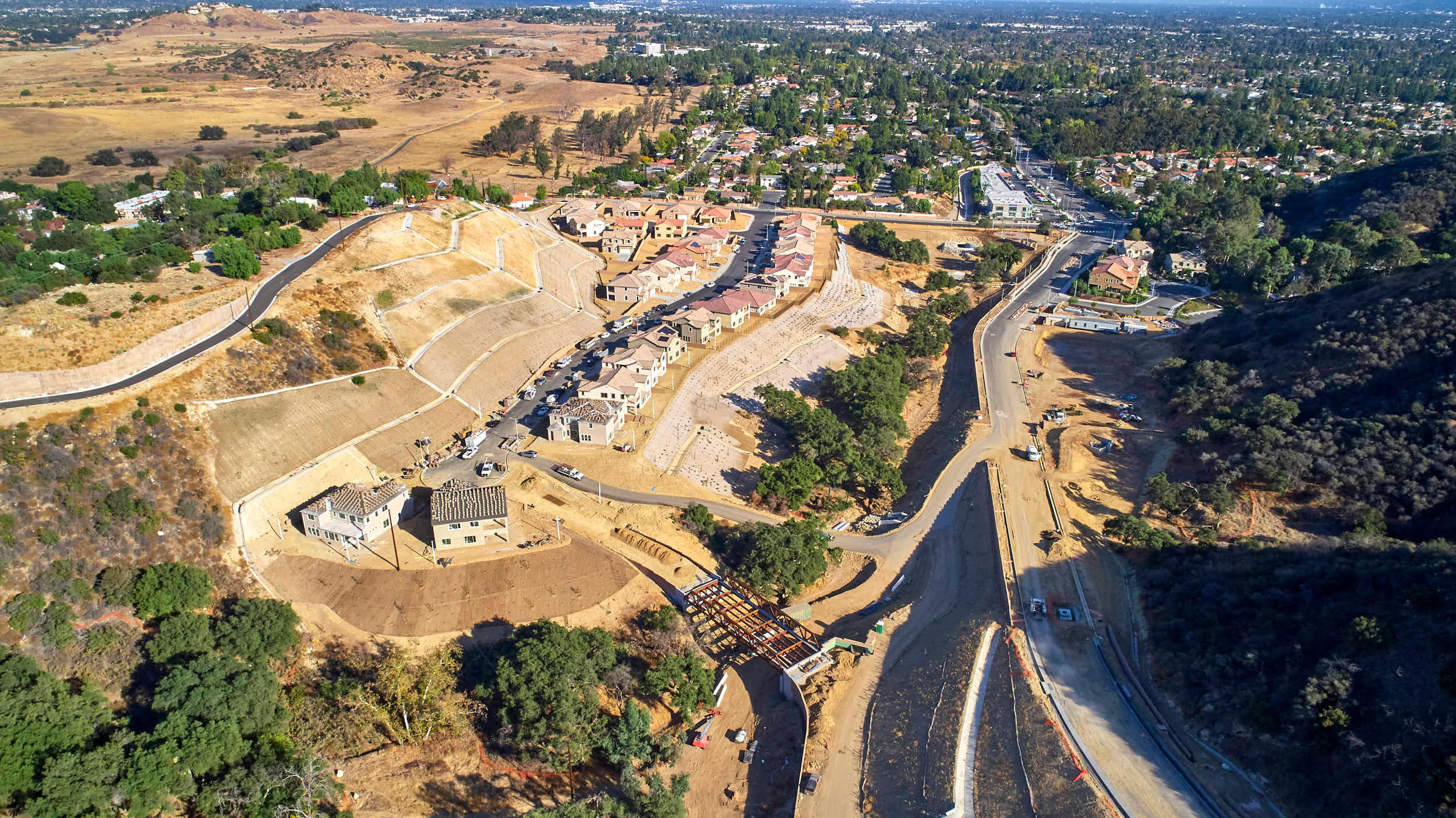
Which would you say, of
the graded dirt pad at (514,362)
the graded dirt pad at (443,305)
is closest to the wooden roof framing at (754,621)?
the graded dirt pad at (514,362)

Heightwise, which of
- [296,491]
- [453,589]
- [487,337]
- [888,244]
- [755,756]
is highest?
[888,244]

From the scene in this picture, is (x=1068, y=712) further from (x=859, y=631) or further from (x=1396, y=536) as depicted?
(x=1396, y=536)

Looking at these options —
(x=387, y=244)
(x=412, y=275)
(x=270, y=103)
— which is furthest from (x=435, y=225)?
(x=270, y=103)

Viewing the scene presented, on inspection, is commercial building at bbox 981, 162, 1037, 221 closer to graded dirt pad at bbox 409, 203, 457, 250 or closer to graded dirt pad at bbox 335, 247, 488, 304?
graded dirt pad at bbox 409, 203, 457, 250

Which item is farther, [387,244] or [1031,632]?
[387,244]

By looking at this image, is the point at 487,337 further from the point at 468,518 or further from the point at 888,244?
the point at 888,244

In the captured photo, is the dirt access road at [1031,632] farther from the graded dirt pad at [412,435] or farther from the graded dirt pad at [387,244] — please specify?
the graded dirt pad at [387,244]

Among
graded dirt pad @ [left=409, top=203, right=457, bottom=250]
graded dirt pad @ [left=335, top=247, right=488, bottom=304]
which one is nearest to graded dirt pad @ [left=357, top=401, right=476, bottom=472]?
graded dirt pad @ [left=335, top=247, right=488, bottom=304]
